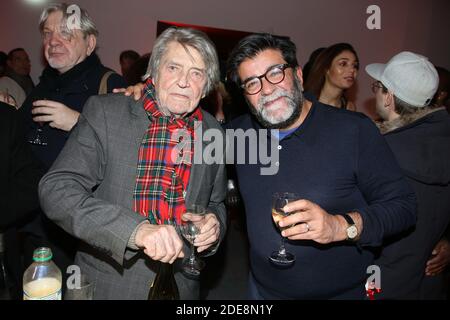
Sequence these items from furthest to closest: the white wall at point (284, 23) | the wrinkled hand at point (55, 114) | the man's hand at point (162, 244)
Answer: the white wall at point (284, 23)
the wrinkled hand at point (55, 114)
the man's hand at point (162, 244)

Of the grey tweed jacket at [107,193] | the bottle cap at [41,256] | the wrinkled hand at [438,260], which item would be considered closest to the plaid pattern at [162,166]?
the grey tweed jacket at [107,193]

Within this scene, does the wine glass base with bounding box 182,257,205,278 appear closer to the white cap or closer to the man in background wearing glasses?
the man in background wearing glasses

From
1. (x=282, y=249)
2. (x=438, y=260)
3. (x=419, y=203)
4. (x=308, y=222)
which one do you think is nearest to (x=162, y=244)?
(x=308, y=222)

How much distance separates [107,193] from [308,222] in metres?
0.96

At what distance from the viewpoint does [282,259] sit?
1.64 m

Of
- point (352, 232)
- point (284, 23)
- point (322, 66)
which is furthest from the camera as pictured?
point (284, 23)

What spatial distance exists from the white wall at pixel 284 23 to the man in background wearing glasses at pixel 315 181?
449 cm

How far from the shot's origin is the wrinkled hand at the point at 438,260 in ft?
6.79

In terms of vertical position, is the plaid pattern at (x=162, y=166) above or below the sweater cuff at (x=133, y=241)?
above

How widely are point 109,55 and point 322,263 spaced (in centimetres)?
534

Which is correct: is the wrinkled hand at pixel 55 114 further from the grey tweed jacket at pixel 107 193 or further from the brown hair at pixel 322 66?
the brown hair at pixel 322 66

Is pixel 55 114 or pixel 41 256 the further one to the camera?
pixel 55 114

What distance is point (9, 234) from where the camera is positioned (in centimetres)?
172

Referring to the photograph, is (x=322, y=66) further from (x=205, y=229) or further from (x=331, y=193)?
(x=205, y=229)
